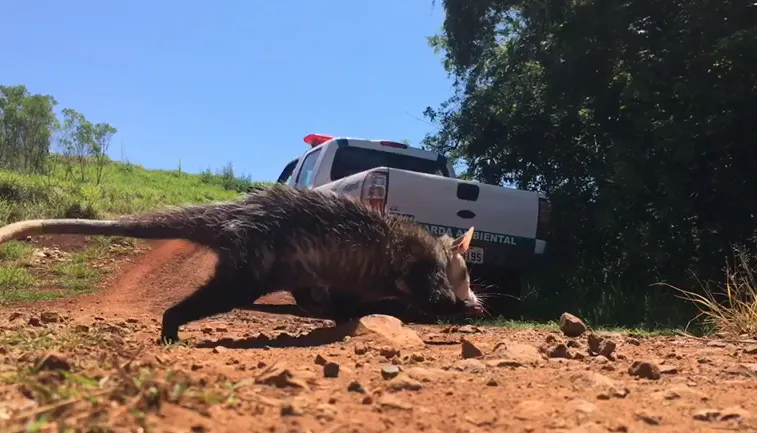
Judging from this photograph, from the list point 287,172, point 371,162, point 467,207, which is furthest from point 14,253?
point 467,207

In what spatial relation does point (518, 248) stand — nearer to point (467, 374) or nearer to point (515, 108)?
point (467, 374)

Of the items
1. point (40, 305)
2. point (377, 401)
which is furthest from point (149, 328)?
point (377, 401)

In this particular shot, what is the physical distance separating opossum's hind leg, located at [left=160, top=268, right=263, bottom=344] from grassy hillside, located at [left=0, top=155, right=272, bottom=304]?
206 centimetres

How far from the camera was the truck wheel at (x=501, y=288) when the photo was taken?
324 inches

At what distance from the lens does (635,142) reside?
1000 centimetres

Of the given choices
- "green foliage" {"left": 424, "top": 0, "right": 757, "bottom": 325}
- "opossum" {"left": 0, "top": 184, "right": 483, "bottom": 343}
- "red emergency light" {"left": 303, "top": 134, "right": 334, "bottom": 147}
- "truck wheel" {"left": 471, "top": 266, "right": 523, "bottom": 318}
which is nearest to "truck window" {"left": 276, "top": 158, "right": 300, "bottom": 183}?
"red emergency light" {"left": 303, "top": 134, "right": 334, "bottom": 147}

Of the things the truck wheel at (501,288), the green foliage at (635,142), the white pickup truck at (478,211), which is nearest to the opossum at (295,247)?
the white pickup truck at (478,211)

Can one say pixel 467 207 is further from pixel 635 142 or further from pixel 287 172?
pixel 287 172

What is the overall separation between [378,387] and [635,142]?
322 inches

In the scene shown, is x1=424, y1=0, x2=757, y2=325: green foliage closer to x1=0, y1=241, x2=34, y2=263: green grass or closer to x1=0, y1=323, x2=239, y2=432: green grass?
x1=0, y1=323, x2=239, y2=432: green grass

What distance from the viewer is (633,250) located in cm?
974

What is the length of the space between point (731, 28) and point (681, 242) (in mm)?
2718

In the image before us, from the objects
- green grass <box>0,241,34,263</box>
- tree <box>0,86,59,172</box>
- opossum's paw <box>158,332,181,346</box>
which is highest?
tree <box>0,86,59,172</box>

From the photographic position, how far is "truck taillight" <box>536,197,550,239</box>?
318 inches
